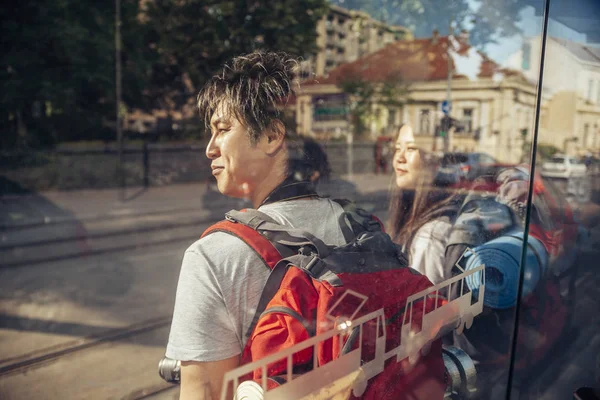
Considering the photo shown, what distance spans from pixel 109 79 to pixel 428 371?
16776 millimetres

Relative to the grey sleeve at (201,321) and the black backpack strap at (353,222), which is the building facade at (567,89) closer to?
the black backpack strap at (353,222)

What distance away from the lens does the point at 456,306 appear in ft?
4.42

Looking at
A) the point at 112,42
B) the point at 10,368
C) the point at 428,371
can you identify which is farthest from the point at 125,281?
the point at 112,42

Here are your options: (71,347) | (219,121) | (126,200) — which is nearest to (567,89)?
(219,121)

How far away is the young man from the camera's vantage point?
105 cm

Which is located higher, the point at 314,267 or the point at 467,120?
the point at 467,120

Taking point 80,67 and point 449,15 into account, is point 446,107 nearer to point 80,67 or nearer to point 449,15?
point 449,15

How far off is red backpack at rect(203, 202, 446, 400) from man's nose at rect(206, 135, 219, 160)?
0.16 m

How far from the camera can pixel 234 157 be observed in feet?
3.91

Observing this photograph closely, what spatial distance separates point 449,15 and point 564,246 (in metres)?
0.79

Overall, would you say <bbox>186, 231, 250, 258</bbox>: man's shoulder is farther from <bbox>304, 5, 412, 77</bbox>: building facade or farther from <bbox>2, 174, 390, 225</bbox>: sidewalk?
<bbox>2, 174, 390, 225</bbox>: sidewalk

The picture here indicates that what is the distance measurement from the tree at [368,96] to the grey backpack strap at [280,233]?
0.81 meters

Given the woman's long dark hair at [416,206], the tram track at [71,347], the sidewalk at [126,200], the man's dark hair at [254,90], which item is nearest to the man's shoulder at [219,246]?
the man's dark hair at [254,90]

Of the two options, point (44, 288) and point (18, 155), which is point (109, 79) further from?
point (44, 288)
